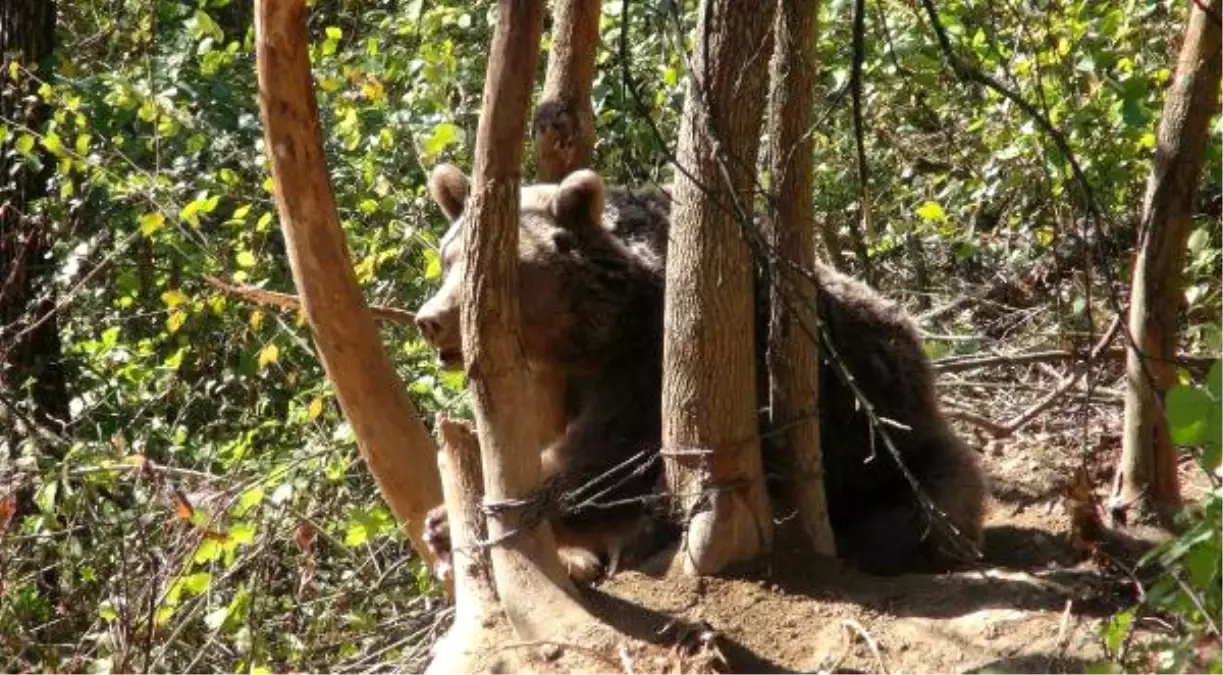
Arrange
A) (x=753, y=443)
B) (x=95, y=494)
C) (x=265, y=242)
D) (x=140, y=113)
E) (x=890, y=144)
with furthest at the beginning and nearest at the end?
(x=890, y=144), (x=265, y=242), (x=140, y=113), (x=95, y=494), (x=753, y=443)

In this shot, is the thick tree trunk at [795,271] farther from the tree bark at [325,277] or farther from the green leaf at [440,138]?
the green leaf at [440,138]

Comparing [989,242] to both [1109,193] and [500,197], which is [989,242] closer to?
[1109,193]

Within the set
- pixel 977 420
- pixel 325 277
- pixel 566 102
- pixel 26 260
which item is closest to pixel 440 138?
pixel 566 102

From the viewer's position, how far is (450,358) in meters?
5.61

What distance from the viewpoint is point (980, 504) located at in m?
5.66

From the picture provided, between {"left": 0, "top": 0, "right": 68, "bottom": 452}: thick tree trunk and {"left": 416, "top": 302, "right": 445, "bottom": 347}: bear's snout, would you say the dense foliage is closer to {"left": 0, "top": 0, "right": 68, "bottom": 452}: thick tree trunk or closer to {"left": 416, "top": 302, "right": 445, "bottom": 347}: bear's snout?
{"left": 0, "top": 0, "right": 68, "bottom": 452}: thick tree trunk

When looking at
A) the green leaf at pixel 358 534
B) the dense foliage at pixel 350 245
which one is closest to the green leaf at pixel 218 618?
the dense foliage at pixel 350 245

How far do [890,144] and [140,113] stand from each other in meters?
4.22

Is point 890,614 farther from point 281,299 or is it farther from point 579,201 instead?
point 281,299

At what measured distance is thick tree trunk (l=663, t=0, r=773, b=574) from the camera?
14.3ft

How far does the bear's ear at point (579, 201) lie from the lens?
224 inches

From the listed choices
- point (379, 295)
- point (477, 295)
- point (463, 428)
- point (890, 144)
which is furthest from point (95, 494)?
point (890, 144)

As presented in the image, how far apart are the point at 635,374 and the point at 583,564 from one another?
891 mm

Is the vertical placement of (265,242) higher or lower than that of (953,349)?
higher
